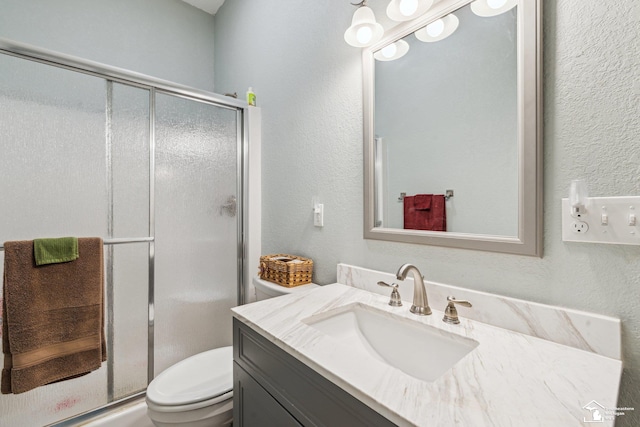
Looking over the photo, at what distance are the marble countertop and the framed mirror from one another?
0.25 meters

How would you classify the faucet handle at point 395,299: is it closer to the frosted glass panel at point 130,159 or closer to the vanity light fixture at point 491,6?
the vanity light fixture at point 491,6

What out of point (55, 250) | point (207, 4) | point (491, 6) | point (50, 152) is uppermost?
point (207, 4)

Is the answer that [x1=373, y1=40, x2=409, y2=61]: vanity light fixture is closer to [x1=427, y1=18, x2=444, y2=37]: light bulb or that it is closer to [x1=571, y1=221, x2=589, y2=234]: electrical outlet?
[x1=427, y1=18, x2=444, y2=37]: light bulb

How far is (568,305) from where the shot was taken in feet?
2.30

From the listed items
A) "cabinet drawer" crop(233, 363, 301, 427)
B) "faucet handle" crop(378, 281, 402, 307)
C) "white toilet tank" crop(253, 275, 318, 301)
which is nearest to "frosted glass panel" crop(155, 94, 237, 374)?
"white toilet tank" crop(253, 275, 318, 301)

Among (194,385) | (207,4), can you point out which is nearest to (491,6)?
(194,385)

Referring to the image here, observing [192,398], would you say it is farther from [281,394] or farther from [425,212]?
[425,212]

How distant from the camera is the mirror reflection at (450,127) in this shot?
2.68ft

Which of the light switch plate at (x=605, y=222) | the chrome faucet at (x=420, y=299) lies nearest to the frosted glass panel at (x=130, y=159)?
the chrome faucet at (x=420, y=299)

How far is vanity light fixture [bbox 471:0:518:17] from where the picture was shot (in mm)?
802

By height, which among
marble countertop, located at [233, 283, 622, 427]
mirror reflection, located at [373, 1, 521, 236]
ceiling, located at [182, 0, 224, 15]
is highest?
ceiling, located at [182, 0, 224, 15]

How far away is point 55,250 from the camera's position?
1.18 m

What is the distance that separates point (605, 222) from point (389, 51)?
0.88 metres

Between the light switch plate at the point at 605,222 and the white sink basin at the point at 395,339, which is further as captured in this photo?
the white sink basin at the point at 395,339
